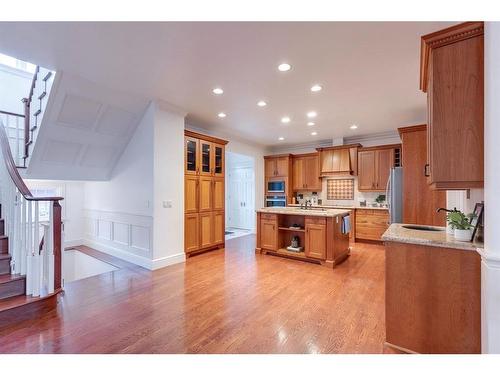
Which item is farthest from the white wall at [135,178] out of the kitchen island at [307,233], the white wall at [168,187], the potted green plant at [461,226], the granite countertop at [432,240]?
the potted green plant at [461,226]

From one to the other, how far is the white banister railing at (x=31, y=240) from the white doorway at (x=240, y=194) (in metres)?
5.18

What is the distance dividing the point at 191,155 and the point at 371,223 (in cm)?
445

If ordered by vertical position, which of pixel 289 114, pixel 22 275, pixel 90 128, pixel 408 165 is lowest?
pixel 22 275

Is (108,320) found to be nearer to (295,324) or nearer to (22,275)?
(22,275)

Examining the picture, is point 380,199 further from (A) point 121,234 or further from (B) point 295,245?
(A) point 121,234

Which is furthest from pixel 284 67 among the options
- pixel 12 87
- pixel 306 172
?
pixel 12 87

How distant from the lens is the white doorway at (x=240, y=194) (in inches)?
309

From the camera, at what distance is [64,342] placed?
204 cm

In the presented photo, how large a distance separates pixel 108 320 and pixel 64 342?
0.39 m

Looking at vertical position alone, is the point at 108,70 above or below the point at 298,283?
above

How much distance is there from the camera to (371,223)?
5.82 m

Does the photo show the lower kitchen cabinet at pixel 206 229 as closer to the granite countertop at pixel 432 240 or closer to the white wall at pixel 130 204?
the white wall at pixel 130 204

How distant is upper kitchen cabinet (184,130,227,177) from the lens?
470cm

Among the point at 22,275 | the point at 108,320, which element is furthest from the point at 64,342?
the point at 22,275
